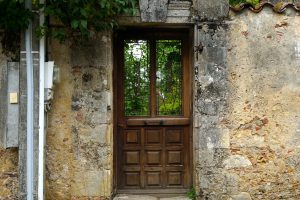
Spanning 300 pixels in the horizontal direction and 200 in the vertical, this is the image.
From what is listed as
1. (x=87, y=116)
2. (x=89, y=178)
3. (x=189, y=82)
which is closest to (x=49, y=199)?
(x=89, y=178)

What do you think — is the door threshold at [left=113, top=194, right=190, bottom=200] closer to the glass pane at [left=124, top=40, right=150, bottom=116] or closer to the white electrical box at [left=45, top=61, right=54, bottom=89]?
the glass pane at [left=124, top=40, right=150, bottom=116]

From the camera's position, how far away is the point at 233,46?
568 centimetres

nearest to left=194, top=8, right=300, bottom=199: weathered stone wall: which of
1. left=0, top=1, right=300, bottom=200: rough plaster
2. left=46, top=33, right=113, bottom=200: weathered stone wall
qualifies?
left=0, top=1, right=300, bottom=200: rough plaster

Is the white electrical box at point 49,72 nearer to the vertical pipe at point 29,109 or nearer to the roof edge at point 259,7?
the vertical pipe at point 29,109

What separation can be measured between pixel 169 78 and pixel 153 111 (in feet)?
1.71

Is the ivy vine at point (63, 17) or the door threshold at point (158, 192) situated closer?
the ivy vine at point (63, 17)

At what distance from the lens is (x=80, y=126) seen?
5.63m

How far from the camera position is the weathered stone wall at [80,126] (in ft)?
18.4

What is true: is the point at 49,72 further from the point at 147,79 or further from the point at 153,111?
the point at 153,111

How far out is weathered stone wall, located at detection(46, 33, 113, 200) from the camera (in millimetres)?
5613

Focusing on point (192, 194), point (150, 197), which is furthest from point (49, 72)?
point (192, 194)

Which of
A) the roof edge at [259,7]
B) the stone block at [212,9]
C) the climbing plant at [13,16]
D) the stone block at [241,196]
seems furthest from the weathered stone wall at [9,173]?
the roof edge at [259,7]

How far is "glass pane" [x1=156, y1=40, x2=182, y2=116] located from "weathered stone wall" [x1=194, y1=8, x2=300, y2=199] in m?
0.58

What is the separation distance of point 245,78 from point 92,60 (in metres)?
1.99
